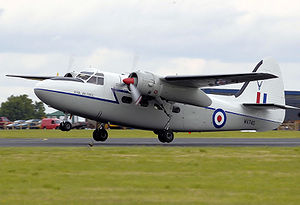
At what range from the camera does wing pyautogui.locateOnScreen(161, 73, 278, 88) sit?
26500 mm

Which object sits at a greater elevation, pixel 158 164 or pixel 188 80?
pixel 188 80

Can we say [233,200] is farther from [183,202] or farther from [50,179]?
[50,179]

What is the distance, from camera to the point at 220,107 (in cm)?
3081

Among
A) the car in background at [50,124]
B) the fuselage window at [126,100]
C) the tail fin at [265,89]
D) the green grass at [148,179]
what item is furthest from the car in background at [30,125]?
the green grass at [148,179]

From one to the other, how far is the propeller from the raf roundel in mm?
6133

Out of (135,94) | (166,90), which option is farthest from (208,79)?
(135,94)

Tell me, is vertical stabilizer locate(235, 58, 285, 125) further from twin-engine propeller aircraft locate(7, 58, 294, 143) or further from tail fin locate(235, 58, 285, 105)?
twin-engine propeller aircraft locate(7, 58, 294, 143)

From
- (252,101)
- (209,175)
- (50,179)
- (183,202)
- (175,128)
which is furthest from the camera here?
(252,101)

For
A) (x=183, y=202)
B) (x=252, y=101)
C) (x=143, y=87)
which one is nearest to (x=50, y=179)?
(x=183, y=202)

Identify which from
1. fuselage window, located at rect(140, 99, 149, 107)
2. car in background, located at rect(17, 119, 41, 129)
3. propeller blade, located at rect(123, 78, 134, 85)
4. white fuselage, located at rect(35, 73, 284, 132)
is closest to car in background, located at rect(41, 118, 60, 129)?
car in background, located at rect(17, 119, 41, 129)

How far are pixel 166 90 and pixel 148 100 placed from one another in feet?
4.70

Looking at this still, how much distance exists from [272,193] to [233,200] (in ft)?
4.46

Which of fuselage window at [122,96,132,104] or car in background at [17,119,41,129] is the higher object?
fuselage window at [122,96,132,104]

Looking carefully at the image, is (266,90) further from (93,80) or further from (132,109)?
(93,80)
